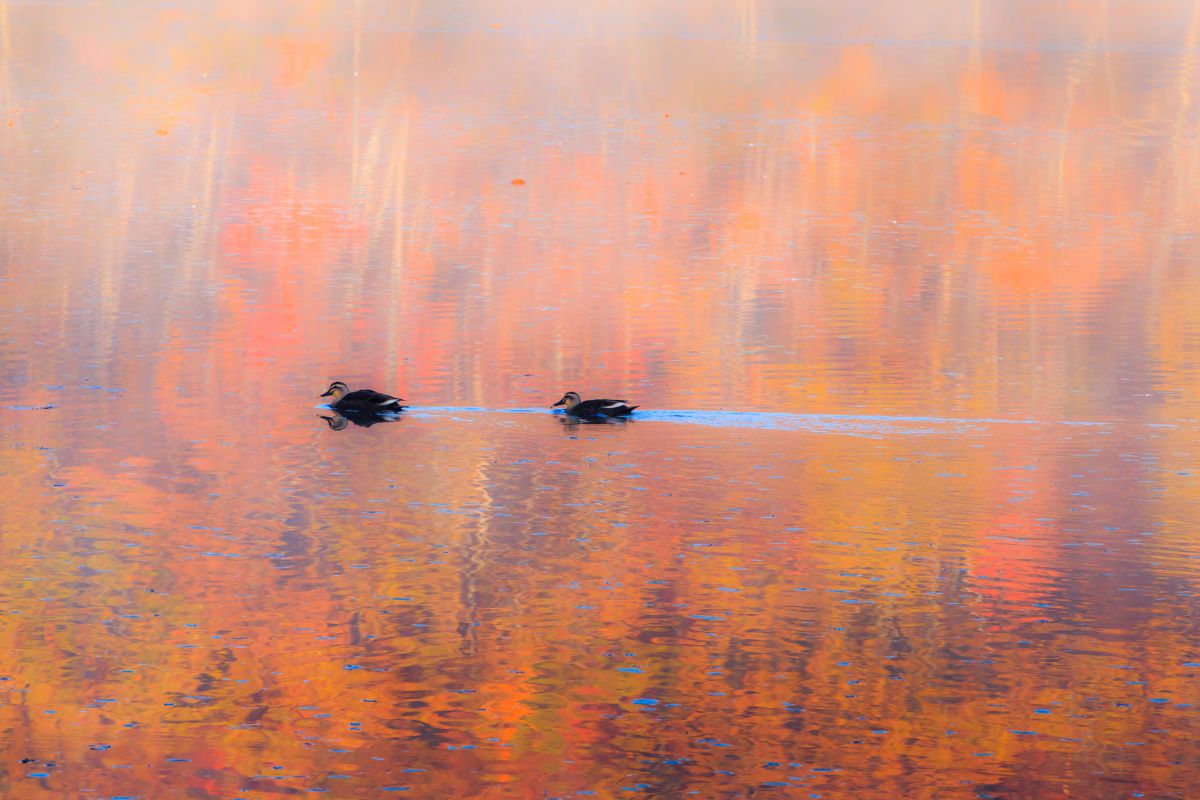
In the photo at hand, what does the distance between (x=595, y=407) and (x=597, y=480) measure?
1.70 metres

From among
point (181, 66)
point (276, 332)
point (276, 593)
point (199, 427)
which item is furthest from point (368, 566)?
point (181, 66)

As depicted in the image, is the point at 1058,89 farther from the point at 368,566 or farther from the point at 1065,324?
the point at 368,566

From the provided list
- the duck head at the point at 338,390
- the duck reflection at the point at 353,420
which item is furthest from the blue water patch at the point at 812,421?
the duck head at the point at 338,390

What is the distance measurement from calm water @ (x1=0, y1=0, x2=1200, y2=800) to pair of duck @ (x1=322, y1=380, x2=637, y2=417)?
0.15m

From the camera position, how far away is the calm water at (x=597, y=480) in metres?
8.73

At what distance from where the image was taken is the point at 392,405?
603 inches

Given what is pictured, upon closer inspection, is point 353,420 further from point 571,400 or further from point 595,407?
point 595,407

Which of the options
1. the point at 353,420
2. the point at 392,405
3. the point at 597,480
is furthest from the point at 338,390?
the point at 597,480

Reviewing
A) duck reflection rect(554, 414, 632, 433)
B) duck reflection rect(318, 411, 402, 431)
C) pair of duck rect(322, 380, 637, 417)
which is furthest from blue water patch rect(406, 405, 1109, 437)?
duck reflection rect(318, 411, 402, 431)

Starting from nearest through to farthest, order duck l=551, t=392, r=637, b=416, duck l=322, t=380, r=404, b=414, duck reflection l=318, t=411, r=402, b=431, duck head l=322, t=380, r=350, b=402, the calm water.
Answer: the calm water
duck reflection l=318, t=411, r=402, b=431
duck l=551, t=392, r=637, b=416
duck l=322, t=380, r=404, b=414
duck head l=322, t=380, r=350, b=402

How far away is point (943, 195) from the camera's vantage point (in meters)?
31.5

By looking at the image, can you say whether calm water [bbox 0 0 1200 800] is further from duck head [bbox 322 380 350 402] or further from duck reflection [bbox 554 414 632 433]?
duck head [bbox 322 380 350 402]

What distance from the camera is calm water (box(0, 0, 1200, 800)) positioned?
28.6 ft

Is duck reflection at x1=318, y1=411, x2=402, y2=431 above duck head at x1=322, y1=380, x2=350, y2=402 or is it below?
below
